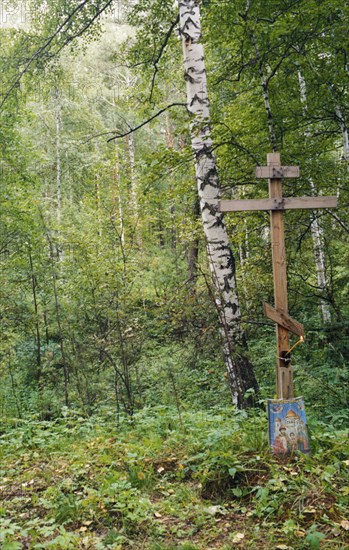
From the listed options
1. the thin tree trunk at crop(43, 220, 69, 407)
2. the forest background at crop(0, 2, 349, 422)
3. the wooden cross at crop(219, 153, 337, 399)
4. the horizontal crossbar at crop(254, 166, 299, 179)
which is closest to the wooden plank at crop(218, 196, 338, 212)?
the wooden cross at crop(219, 153, 337, 399)

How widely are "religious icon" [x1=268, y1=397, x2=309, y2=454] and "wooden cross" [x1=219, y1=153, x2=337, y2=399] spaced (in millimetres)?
172

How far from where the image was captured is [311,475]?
3619 mm

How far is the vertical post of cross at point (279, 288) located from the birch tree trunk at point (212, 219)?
48.6 inches

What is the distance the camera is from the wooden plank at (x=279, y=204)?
14.0 ft

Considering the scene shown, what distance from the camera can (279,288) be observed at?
4.19m

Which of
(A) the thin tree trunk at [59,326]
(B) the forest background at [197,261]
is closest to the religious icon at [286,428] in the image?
(B) the forest background at [197,261]

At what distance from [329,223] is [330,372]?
2712mm

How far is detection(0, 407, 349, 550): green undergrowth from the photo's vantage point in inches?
123

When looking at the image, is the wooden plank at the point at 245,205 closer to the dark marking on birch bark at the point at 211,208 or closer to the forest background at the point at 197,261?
the forest background at the point at 197,261

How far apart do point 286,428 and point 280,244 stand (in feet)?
5.61

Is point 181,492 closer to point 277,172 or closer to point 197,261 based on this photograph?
point 277,172

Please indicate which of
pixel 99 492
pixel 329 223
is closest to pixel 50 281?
pixel 329 223

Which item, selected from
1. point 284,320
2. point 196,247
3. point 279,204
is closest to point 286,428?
point 284,320

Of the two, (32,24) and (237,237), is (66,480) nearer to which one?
(237,237)
